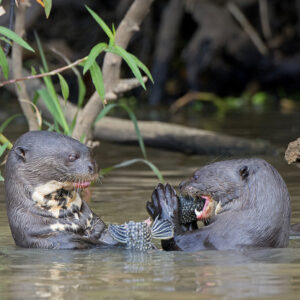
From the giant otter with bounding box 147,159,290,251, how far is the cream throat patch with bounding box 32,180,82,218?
0.36 meters

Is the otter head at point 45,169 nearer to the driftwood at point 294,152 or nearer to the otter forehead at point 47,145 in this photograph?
the otter forehead at point 47,145

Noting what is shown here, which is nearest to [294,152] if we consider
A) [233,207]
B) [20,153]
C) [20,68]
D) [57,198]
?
[233,207]

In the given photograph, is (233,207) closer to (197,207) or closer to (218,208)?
(218,208)

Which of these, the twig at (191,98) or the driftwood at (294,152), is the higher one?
the twig at (191,98)

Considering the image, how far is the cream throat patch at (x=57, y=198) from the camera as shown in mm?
4047

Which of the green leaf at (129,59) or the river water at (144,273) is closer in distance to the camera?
the river water at (144,273)

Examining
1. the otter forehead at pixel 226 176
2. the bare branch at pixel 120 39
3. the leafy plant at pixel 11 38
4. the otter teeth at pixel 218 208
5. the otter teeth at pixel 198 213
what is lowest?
the otter teeth at pixel 198 213

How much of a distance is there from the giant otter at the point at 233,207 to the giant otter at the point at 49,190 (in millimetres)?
327

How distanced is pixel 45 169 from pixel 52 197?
0.13 m

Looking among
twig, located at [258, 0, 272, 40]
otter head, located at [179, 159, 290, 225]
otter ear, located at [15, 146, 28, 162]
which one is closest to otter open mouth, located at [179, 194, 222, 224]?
otter head, located at [179, 159, 290, 225]

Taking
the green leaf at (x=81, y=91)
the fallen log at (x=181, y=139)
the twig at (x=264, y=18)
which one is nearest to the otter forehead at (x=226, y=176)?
the green leaf at (x=81, y=91)

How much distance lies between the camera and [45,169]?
408 centimetres

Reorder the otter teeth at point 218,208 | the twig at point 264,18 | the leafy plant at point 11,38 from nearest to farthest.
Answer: the leafy plant at point 11,38 < the otter teeth at point 218,208 < the twig at point 264,18

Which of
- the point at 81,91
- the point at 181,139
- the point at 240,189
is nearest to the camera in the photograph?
the point at 240,189
